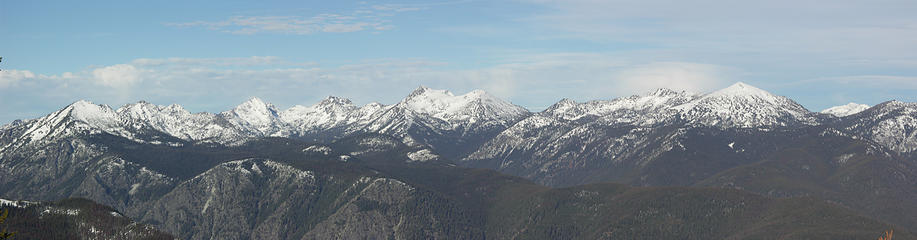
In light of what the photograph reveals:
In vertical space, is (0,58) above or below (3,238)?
above

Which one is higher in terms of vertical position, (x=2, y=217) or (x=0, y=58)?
(x=0, y=58)

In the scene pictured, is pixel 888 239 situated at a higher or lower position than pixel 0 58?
lower

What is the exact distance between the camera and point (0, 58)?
58.8m

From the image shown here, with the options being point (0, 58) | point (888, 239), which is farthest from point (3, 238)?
point (888, 239)

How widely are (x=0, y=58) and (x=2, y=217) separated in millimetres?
11272

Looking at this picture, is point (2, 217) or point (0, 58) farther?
point (0, 58)

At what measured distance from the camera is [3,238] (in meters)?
52.0

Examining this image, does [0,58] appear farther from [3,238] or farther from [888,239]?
[888,239]

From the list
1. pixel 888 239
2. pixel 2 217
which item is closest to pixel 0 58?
pixel 2 217

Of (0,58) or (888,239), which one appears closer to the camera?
(888,239)

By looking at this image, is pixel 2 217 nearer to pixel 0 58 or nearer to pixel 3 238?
pixel 3 238

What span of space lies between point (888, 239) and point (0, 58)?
190 ft

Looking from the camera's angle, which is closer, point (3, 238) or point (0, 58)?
point (3, 238)

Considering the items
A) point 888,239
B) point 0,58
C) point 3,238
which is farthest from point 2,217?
point 888,239
